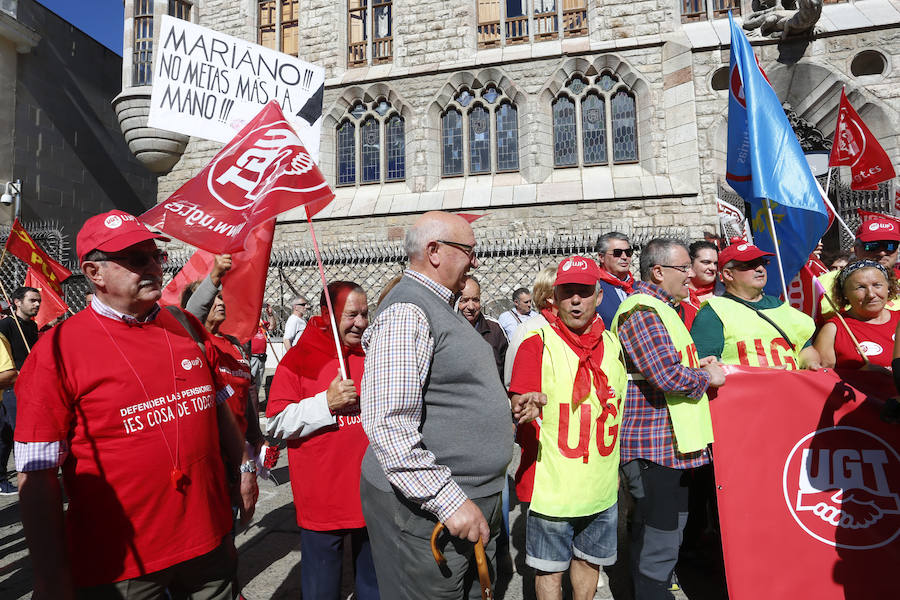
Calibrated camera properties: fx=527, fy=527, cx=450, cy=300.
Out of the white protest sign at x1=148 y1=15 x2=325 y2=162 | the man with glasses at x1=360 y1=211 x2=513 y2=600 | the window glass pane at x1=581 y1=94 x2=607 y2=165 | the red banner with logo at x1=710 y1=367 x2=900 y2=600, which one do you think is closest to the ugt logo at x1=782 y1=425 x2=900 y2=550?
the red banner with logo at x1=710 y1=367 x2=900 y2=600

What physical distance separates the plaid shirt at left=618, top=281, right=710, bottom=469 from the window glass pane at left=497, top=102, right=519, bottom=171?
1174cm

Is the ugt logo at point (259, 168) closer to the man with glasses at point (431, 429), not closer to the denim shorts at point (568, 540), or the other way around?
the man with glasses at point (431, 429)

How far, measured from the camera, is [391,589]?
6.08 feet

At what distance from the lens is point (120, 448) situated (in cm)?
175

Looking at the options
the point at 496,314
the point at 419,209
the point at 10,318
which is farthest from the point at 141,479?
the point at 419,209

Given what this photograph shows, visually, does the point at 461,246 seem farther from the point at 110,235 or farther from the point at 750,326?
the point at 750,326

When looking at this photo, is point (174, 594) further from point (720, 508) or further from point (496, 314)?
point (496, 314)

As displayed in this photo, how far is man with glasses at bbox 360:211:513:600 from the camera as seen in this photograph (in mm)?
1643

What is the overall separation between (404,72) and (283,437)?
13.4 m

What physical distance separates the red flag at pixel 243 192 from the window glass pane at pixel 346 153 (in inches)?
497

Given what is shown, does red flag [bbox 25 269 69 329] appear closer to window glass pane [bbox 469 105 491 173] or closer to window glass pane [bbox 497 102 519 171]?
window glass pane [bbox 469 105 491 173]

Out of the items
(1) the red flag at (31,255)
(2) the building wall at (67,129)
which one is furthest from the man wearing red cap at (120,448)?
(2) the building wall at (67,129)

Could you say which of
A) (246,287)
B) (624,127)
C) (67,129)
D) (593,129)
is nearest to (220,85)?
(246,287)

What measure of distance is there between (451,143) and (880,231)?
1134cm
